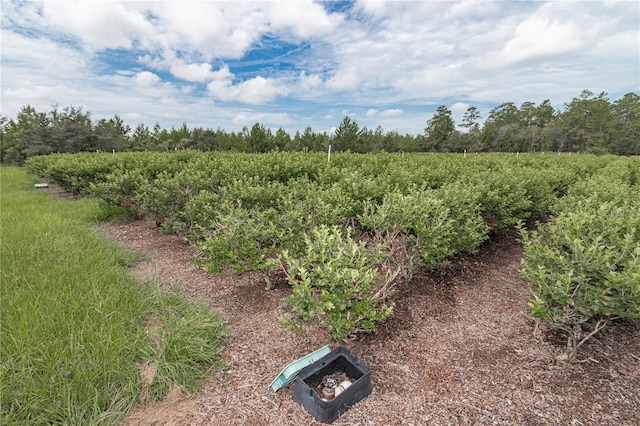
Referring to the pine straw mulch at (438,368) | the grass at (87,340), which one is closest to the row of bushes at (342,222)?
the pine straw mulch at (438,368)

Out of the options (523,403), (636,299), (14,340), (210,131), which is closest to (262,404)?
(523,403)

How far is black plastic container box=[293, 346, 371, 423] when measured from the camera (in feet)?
6.07

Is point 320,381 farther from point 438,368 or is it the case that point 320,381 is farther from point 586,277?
point 586,277

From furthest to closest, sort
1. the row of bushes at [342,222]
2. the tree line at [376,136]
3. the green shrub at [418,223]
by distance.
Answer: the tree line at [376,136]
the green shrub at [418,223]
the row of bushes at [342,222]

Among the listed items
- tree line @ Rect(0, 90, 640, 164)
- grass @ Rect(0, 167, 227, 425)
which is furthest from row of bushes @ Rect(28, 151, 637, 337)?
tree line @ Rect(0, 90, 640, 164)

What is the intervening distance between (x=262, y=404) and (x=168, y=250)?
354 cm

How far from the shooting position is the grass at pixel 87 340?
1906mm

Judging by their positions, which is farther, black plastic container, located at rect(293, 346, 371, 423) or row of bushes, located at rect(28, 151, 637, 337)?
row of bushes, located at rect(28, 151, 637, 337)

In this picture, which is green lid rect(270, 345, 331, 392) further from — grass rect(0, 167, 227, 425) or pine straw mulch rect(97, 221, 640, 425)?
grass rect(0, 167, 227, 425)

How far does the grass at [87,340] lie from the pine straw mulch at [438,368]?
0.59 ft

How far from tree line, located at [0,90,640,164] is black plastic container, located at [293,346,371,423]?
68.4ft

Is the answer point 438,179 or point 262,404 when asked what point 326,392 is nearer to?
point 262,404

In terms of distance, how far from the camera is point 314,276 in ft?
7.36

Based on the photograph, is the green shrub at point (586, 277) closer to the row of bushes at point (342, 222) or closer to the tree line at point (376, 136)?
the row of bushes at point (342, 222)
